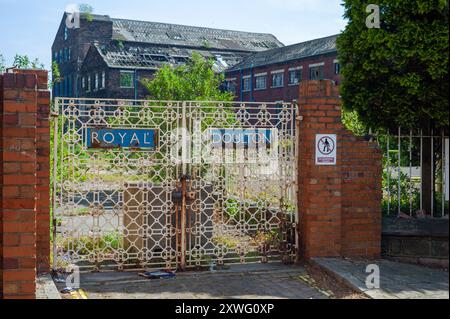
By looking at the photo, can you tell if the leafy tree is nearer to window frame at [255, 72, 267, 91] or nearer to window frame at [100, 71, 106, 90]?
window frame at [255, 72, 267, 91]

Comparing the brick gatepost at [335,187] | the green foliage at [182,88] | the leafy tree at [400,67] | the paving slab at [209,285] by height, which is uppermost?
the green foliage at [182,88]

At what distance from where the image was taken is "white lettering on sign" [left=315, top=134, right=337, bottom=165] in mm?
7586

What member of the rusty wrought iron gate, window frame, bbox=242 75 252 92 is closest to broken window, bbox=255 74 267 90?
window frame, bbox=242 75 252 92

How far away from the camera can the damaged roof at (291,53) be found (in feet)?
115

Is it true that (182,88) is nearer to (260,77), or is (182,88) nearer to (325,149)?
(325,149)

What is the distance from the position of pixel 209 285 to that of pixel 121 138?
7.09 ft

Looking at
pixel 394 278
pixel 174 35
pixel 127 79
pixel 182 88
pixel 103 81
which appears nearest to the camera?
pixel 394 278

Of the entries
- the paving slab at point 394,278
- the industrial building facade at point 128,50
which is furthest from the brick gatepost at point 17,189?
the industrial building facade at point 128,50

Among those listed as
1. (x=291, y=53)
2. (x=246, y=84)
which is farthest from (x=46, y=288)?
(x=246, y=84)

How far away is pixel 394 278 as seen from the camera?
6.65 metres

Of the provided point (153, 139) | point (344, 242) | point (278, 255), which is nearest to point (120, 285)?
point (153, 139)

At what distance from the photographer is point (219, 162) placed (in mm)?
7531

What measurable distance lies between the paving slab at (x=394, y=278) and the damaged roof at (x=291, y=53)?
26.9 metres

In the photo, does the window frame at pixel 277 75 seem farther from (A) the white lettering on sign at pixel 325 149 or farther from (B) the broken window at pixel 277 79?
(A) the white lettering on sign at pixel 325 149
